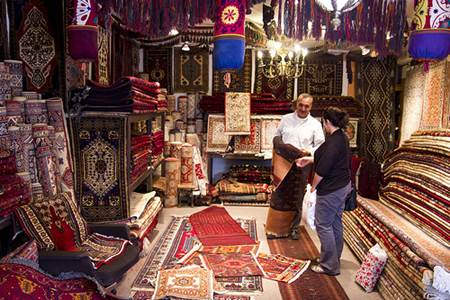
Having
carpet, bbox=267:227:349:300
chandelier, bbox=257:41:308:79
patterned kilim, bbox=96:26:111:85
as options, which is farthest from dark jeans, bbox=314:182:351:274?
patterned kilim, bbox=96:26:111:85

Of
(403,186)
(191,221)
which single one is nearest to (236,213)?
(191,221)

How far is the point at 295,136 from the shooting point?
14.6 ft

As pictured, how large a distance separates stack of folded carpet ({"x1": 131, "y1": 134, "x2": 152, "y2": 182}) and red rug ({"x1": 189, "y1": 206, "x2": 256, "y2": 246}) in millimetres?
962

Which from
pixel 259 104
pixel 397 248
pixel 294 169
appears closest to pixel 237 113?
pixel 259 104

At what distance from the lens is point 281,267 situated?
3629 mm

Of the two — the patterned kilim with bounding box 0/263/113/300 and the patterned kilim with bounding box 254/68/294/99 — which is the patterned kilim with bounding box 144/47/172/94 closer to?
the patterned kilim with bounding box 254/68/294/99

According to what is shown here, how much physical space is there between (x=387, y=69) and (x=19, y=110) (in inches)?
238

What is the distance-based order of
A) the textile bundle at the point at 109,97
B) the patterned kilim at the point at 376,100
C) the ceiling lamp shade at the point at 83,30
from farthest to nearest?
the patterned kilim at the point at 376,100, the textile bundle at the point at 109,97, the ceiling lamp shade at the point at 83,30

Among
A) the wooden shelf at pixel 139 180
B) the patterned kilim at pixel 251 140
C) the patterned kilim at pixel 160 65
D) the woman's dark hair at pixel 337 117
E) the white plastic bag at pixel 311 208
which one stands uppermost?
the patterned kilim at pixel 160 65

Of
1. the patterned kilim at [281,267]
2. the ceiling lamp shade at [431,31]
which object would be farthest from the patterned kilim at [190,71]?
the ceiling lamp shade at [431,31]

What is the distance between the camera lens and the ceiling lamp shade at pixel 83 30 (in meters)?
2.50

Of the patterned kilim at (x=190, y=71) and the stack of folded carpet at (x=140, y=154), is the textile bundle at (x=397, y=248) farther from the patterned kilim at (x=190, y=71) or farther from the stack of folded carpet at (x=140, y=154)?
the patterned kilim at (x=190, y=71)

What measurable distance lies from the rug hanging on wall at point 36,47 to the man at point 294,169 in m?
2.41

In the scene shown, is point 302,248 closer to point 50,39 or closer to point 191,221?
point 191,221
